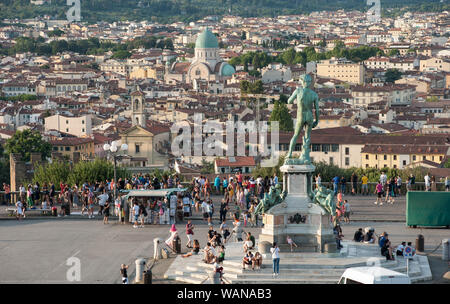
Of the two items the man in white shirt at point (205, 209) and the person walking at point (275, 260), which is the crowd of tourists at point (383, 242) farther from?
the man in white shirt at point (205, 209)

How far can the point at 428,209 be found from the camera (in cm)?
2425

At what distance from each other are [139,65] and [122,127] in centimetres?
8281

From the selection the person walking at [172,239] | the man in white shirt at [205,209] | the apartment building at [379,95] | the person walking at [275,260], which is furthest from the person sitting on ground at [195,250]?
the apartment building at [379,95]

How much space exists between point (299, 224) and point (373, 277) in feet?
13.0

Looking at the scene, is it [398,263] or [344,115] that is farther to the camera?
[344,115]

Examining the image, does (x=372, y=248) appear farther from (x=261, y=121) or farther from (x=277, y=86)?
(x=277, y=86)

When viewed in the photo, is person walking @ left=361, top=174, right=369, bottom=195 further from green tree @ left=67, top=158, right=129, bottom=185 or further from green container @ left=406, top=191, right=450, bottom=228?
green tree @ left=67, top=158, right=129, bottom=185

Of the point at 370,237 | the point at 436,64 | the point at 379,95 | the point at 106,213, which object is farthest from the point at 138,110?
the point at 436,64

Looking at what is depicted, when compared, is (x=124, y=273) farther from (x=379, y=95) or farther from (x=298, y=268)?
(x=379, y=95)

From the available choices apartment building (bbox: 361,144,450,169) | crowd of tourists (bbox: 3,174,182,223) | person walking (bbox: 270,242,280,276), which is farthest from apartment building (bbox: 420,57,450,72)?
person walking (bbox: 270,242,280,276)

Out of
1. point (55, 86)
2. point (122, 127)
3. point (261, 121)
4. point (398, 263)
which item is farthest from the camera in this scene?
point (55, 86)

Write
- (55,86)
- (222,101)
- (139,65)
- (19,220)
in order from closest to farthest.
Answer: (19,220) → (222,101) → (55,86) → (139,65)
